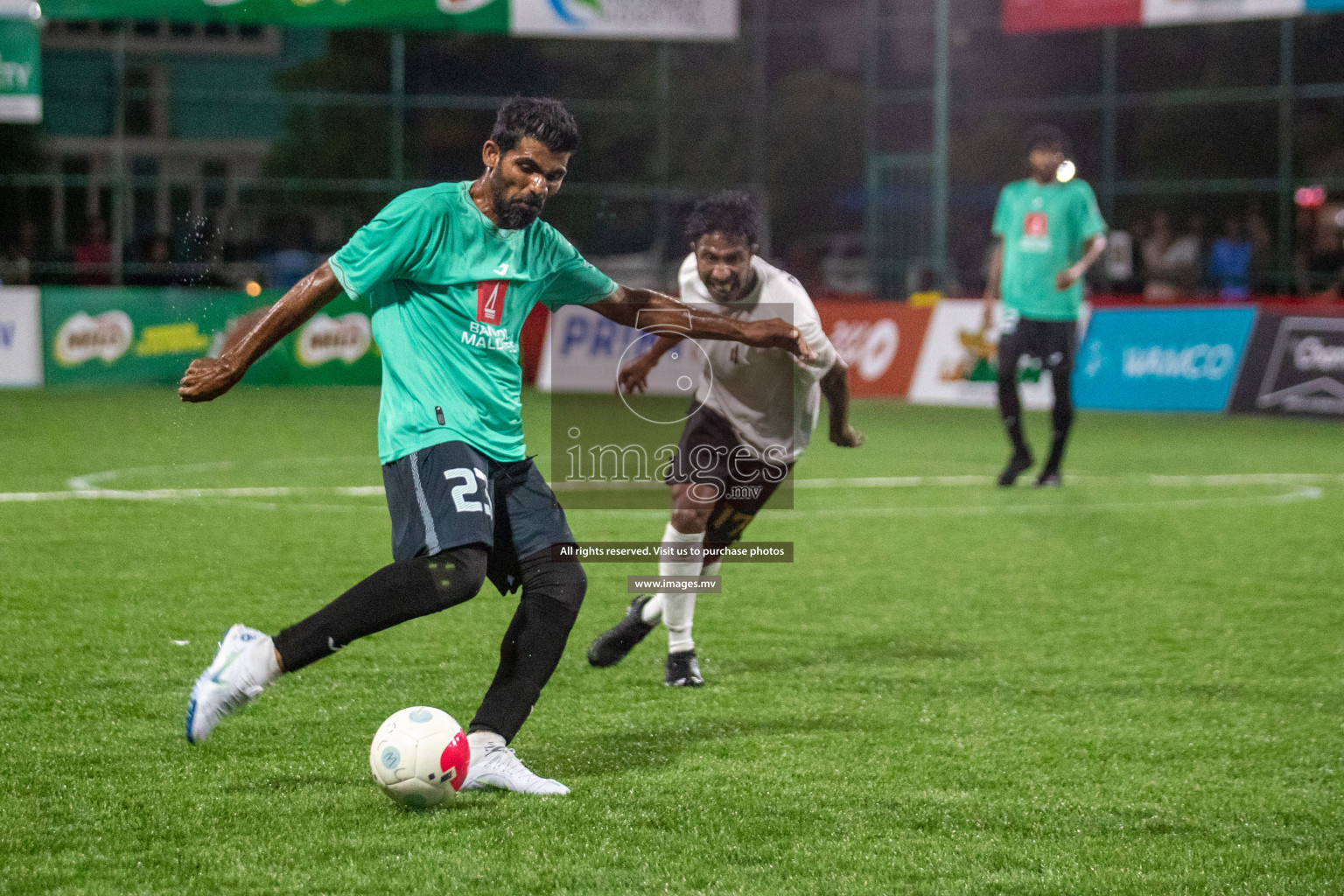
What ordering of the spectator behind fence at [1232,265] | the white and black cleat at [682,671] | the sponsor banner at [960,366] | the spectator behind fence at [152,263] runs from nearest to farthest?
the white and black cleat at [682,671]
the sponsor banner at [960,366]
the spectator behind fence at [152,263]
the spectator behind fence at [1232,265]

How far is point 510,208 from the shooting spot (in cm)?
437

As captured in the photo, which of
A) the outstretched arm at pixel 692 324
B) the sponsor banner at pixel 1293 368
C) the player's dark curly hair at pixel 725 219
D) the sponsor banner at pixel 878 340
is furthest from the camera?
the sponsor banner at pixel 878 340

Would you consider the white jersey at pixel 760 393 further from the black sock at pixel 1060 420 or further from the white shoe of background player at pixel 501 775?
the black sock at pixel 1060 420

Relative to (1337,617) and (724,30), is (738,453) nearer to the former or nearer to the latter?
(1337,617)

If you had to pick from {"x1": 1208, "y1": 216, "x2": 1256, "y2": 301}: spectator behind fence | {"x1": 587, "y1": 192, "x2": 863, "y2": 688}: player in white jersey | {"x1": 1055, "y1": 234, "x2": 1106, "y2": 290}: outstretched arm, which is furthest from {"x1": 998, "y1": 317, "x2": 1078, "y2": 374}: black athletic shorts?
{"x1": 1208, "y1": 216, "x2": 1256, "y2": 301}: spectator behind fence

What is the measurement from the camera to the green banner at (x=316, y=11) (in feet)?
66.7

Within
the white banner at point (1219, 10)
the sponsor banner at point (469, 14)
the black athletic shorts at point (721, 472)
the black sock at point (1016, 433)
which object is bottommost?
the black sock at point (1016, 433)

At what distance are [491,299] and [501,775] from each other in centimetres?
125

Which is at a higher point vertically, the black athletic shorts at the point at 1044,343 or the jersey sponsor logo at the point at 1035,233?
the jersey sponsor logo at the point at 1035,233

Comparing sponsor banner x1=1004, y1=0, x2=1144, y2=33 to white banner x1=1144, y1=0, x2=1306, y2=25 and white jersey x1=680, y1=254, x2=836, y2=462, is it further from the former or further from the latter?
white jersey x1=680, y1=254, x2=836, y2=462

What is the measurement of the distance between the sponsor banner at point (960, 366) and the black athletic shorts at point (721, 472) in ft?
39.7

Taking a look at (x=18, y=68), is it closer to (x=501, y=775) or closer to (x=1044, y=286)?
(x=1044, y=286)

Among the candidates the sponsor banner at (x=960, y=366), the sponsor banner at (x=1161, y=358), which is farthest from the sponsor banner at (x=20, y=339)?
the sponsor banner at (x=1161, y=358)

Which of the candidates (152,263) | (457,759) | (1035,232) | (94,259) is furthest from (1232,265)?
(457,759)
